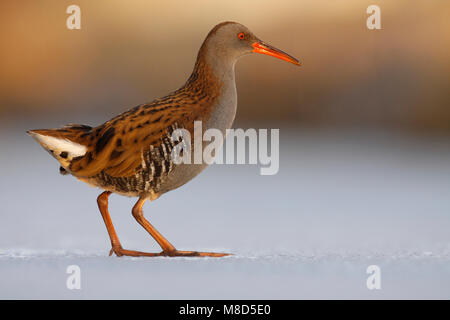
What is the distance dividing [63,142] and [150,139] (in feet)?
1.91

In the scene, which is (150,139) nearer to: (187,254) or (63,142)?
(63,142)

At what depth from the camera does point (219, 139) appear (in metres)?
4.40

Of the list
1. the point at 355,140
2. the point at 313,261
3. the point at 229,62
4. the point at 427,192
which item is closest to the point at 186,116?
the point at 229,62

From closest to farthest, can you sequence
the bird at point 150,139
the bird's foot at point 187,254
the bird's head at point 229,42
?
the bird at point 150,139, the bird's foot at point 187,254, the bird's head at point 229,42

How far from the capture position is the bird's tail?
4.35 metres

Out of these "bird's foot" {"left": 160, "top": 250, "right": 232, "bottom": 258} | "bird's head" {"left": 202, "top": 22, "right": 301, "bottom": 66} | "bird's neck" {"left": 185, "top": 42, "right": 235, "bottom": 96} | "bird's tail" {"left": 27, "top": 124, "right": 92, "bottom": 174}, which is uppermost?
"bird's head" {"left": 202, "top": 22, "right": 301, "bottom": 66}

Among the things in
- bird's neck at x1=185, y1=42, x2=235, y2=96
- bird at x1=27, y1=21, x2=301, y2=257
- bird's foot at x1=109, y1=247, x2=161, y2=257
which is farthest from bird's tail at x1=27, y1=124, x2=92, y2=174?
bird's neck at x1=185, y1=42, x2=235, y2=96

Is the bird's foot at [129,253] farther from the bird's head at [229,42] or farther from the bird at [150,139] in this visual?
the bird's head at [229,42]

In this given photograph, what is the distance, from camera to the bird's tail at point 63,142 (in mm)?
4352

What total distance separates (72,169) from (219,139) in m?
0.97

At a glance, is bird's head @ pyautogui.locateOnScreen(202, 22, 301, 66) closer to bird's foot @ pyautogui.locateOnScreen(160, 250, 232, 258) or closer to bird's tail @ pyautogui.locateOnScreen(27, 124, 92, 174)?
bird's tail @ pyautogui.locateOnScreen(27, 124, 92, 174)

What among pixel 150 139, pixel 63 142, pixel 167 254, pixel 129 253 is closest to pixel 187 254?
pixel 167 254

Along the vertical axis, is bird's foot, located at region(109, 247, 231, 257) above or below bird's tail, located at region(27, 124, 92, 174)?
below

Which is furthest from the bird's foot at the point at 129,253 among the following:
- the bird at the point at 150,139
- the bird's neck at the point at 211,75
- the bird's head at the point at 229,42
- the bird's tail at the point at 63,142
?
the bird's head at the point at 229,42
